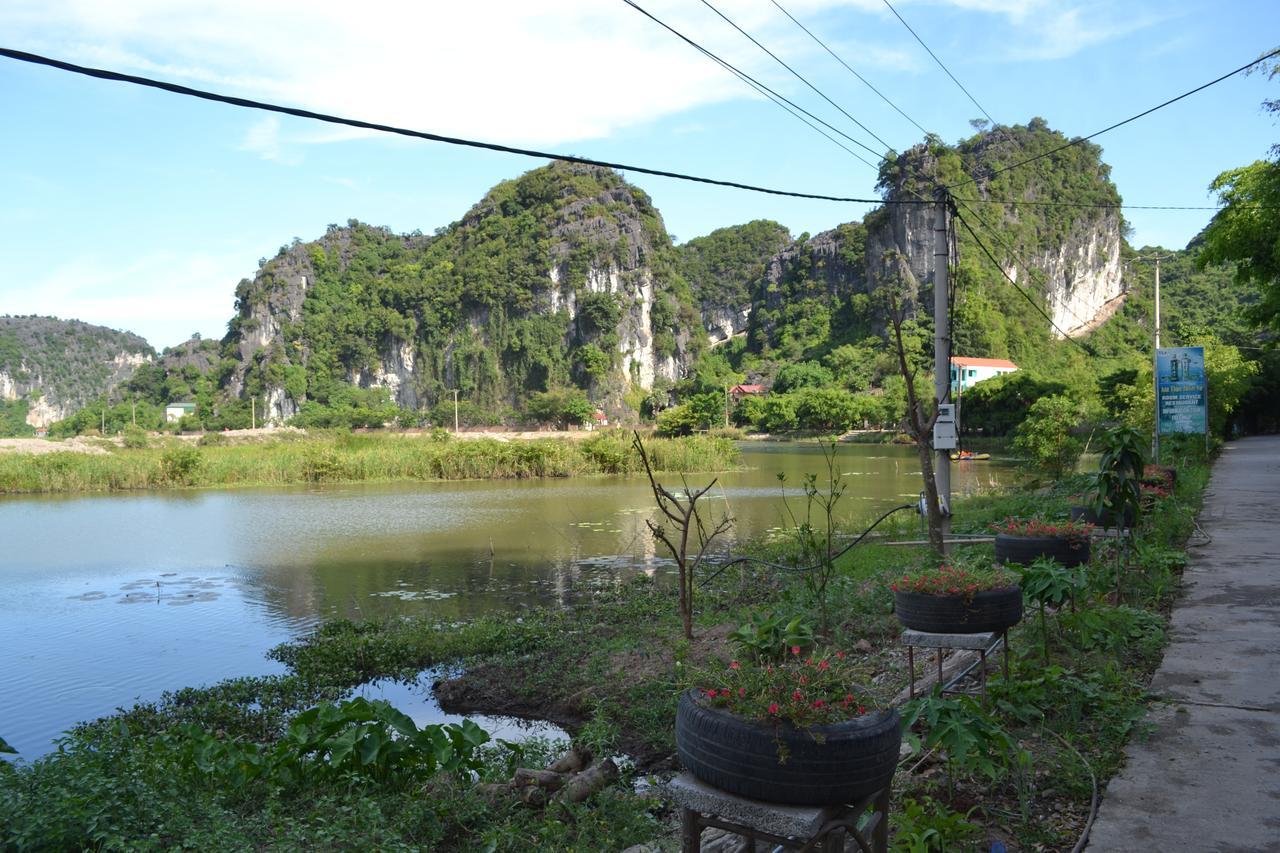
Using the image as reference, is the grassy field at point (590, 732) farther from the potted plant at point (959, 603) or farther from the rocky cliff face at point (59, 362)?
the rocky cliff face at point (59, 362)

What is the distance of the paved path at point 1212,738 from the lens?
317cm

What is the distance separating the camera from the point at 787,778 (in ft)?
8.17

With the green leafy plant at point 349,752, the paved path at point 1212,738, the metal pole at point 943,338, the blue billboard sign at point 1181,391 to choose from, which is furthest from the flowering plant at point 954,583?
the blue billboard sign at point 1181,391

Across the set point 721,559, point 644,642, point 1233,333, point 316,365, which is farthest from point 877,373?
point 644,642

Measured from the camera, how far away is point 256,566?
48.6 feet

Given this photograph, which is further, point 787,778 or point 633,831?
point 633,831

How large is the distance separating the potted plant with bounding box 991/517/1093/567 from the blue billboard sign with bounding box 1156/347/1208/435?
10.1 meters

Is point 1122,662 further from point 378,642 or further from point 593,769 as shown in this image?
point 378,642

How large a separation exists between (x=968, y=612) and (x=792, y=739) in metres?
2.30

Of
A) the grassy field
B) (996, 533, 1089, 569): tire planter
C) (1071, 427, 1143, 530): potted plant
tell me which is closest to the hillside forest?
the grassy field

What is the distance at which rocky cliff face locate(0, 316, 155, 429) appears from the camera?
515 ft

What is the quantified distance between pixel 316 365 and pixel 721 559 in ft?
381

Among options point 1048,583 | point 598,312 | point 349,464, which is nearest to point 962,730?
point 1048,583

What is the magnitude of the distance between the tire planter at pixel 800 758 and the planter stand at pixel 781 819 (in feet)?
0.12
